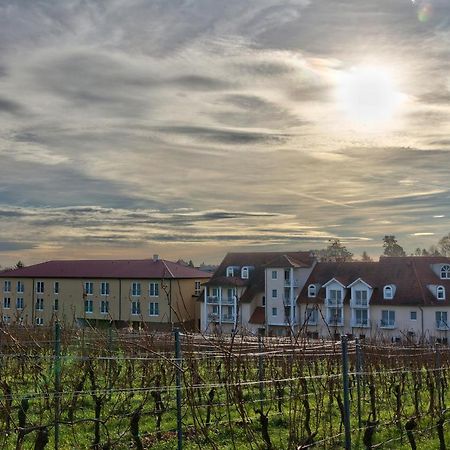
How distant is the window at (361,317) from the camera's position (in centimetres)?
3841

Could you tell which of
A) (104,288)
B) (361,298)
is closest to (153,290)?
(104,288)

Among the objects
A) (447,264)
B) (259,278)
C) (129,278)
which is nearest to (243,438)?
(447,264)

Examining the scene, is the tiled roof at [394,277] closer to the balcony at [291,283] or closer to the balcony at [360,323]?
the balcony at [291,283]

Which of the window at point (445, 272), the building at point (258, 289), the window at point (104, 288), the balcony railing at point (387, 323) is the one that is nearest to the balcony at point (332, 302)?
the building at point (258, 289)

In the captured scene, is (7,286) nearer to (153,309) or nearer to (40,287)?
(40,287)

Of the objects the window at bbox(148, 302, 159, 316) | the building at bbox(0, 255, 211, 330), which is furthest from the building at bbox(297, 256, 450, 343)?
the window at bbox(148, 302, 159, 316)

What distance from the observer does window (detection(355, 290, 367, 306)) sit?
3869 centimetres

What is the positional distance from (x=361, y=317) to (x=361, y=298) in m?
1.19

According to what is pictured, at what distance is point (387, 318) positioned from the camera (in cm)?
3794

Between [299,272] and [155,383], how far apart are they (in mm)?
31746

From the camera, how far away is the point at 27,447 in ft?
27.4

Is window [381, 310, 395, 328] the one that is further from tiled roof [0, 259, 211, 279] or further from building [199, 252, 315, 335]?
tiled roof [0, 259, 211, 279]

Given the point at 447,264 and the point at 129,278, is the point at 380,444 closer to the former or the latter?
the point at 447,264

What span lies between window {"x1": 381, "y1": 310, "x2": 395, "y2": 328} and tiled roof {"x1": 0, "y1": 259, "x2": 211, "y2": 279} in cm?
1488
